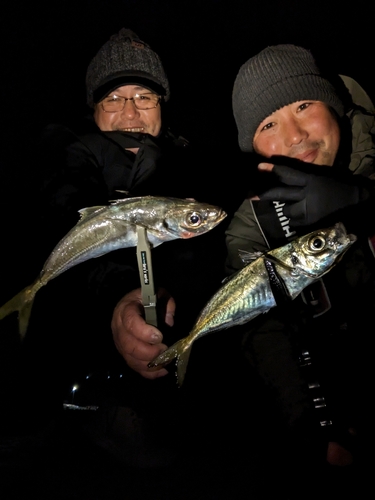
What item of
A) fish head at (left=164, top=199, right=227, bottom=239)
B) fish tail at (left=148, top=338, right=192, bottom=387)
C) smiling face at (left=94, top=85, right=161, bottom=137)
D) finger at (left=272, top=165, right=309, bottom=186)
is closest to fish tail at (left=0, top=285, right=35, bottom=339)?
fish tail at (left=148, top=338, right=192, bottom=387)

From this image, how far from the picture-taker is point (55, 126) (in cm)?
356

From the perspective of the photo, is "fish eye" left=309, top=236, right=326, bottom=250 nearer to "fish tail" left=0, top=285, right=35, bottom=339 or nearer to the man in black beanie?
the man in black beanie

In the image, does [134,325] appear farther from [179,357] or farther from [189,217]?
[189,217]

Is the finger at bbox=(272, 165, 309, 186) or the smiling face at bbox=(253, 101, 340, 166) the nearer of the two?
the finger at bbox=(272, 165, 309, 186)

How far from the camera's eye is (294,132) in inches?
117

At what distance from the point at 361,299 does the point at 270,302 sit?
1.18m

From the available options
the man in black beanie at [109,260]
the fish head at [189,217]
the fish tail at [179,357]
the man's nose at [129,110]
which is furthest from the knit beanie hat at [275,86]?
the fish tail at [179,357]

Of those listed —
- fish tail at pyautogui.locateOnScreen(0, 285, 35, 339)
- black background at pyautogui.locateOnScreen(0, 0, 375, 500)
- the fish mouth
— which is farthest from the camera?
black background at pyautogui.locateOnScreen(0, 0, 375, 500)

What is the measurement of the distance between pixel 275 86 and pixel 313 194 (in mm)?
1145

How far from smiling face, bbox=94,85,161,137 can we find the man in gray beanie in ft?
2.66

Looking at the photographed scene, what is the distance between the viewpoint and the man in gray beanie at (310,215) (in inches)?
104

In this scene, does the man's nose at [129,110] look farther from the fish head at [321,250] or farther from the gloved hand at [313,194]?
the fish head at [321,250]

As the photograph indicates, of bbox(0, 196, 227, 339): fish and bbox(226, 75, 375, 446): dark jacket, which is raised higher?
bbox(0, 196, 227, 339): fish

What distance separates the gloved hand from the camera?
8.57ft
